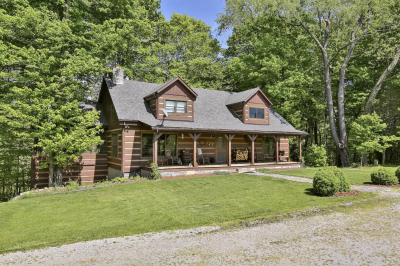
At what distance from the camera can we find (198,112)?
19.2 m

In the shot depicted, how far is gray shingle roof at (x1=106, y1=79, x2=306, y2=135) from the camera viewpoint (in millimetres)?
16188

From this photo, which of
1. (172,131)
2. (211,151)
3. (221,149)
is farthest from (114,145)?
(221,149)

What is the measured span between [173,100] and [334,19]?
19.0m

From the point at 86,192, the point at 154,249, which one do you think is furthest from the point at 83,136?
the point at 154,249

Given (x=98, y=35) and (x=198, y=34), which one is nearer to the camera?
(x=98, y=35)

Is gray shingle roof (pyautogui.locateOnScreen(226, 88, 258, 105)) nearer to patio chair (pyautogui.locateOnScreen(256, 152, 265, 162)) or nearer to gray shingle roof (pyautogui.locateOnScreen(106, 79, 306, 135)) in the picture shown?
gray shingle roof (pyautogui.locateOnScreen(106, 79, 306, 135))

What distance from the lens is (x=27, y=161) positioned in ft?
64.3

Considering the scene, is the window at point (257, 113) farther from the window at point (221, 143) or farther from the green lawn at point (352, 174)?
the green lawn at point (352, 174)

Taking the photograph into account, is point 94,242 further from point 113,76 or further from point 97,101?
point 97,101

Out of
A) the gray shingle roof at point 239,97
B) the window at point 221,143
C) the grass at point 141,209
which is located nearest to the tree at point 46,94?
the grass at point 141,209

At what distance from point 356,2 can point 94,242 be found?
26.8 metres

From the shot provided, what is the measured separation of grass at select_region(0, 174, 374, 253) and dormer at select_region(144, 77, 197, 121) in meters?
5.95

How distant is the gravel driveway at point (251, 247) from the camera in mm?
→ 4797

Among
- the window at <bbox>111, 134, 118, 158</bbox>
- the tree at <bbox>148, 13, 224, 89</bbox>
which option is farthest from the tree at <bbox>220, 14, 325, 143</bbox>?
the window at <bbox>111, 134, 118, 158</bbox>
